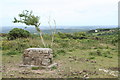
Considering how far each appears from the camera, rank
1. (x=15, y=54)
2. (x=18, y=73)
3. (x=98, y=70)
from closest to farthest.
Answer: (x=18, y=73), (x=98, y=70), (x=15, y=54)

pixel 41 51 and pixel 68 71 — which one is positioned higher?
pixel 41 51

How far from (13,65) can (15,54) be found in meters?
3.24

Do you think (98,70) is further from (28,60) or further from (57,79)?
(28,60)

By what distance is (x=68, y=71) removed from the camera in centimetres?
850

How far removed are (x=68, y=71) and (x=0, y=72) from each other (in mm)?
2478

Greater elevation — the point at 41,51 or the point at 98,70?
the point at 41,51

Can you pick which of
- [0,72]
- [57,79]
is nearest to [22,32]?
[0,72]

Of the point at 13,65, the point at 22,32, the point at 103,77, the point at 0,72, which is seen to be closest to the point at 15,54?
the point at 13,65

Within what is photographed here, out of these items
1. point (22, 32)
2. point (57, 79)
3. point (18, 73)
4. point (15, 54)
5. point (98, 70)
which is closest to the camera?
point (57, 79)

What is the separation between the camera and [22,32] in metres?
21.5

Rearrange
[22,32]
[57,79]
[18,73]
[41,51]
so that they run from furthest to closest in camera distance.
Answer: [22,32]
[41,51]
[18,73]
[57,79]

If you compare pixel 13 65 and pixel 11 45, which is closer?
pixel 13 65

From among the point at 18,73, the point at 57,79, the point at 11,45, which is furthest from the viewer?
the point at 11,45

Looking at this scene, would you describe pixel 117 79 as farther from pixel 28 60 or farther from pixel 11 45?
pixel 11 45
